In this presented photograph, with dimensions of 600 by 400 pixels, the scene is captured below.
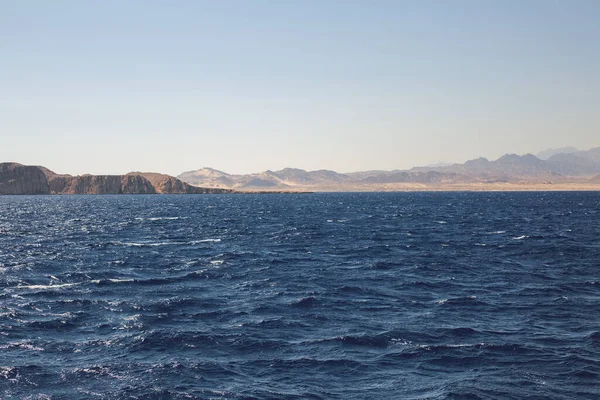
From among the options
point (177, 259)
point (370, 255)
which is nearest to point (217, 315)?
point (177, 259)

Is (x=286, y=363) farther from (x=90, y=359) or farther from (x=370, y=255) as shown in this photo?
(x=370, y=255)

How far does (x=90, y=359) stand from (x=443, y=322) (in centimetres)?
1889

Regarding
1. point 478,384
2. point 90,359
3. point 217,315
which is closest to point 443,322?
point 478,384

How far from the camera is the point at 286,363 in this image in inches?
907

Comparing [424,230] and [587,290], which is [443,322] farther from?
[424,230]

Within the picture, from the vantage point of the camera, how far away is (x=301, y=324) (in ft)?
96.2

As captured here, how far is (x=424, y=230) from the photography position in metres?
87.7

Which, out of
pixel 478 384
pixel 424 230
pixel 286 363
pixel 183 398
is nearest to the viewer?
pixel 183 398

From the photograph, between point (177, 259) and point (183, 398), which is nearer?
point (183, 398)

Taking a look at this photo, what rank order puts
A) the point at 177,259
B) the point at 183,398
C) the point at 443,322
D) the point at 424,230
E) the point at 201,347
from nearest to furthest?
the point at 183,398, the point at 201,347, the point at 443,322, the point at 177,259, the point at 424,230

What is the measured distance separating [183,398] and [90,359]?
21.7 feet

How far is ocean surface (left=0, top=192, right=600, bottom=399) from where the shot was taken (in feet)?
68.0

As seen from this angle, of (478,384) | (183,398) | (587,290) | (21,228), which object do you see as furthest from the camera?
(21,228)

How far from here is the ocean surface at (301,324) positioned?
2073 cm
